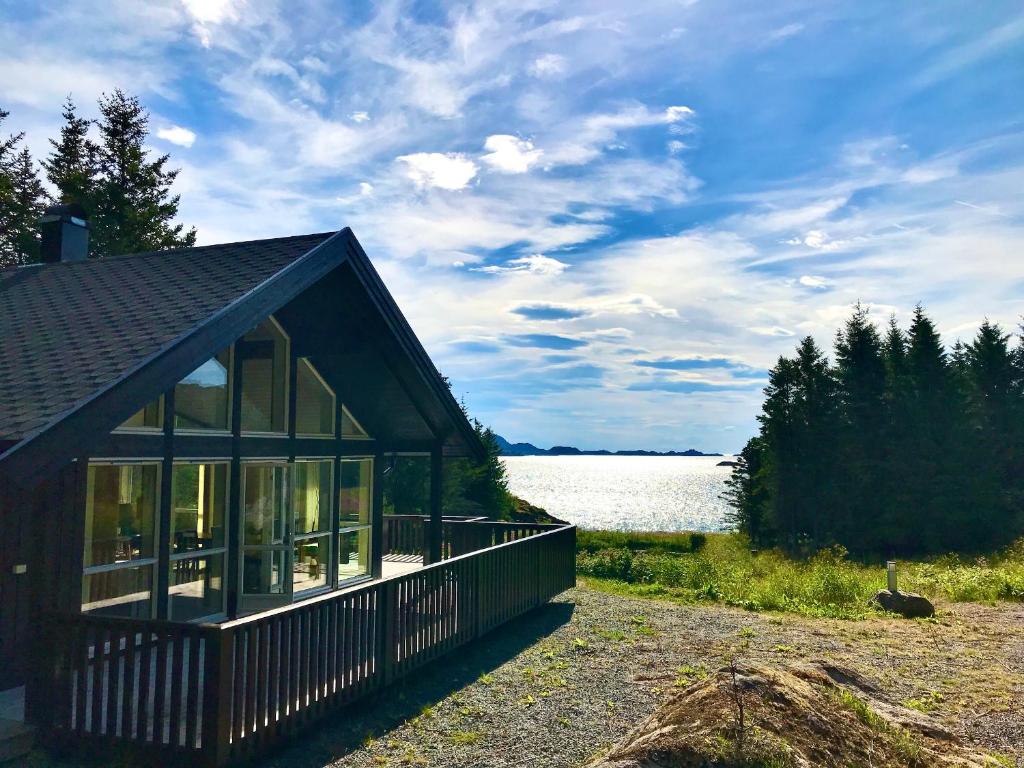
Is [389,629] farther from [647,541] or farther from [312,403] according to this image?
[647,541]

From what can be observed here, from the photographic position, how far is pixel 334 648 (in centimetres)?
603

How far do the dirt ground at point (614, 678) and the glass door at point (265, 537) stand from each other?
95.0 inches

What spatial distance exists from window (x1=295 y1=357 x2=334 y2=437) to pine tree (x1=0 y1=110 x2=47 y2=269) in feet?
59.2

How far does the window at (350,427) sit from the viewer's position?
418 inches

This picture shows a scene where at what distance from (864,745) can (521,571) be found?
20.0ft

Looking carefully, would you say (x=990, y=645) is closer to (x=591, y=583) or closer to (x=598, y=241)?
(x=591, y=583)

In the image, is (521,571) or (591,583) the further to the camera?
(591,583)

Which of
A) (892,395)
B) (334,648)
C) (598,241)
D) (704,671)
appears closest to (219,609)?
(334,648)

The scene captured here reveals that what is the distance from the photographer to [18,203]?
27.8m

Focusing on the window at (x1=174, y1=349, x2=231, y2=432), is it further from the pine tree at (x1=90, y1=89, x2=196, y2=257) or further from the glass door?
the pine tree at (x1=90, y1=89, x2=196, y2=257)

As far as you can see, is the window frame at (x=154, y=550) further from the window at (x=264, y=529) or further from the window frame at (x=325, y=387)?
the window frame at (x=325, y=387)

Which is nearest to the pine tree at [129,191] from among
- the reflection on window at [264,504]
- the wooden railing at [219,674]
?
the reflection on window at [264,504]

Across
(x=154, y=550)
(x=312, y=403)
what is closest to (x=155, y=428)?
(x=154, y=550)

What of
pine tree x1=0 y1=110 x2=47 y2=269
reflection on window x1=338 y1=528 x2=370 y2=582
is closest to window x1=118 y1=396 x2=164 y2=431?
reflection on window x1=338 y1=528 x2=370 y2=582
